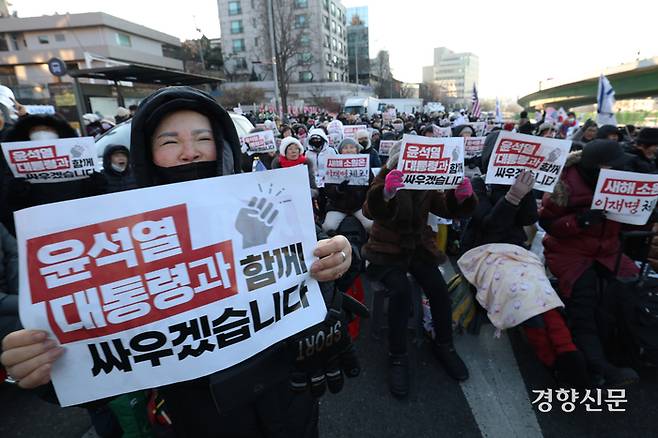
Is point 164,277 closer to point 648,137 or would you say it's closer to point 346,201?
point 346,201

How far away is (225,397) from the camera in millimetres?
1213

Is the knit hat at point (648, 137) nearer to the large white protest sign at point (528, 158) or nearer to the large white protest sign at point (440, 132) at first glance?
the large white protest sign at point (528, 158)

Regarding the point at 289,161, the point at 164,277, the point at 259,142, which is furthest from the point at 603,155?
the point at 259,142

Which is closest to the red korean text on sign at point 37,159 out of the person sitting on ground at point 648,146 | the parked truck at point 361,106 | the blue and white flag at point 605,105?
the person sitting on ground at point 648,146

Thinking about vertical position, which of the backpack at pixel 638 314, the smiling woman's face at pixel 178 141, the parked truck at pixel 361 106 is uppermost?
the parked truck at pixel 361 106

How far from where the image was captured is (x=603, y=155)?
2.81m

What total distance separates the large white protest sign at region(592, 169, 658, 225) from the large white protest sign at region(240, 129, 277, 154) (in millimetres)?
5823

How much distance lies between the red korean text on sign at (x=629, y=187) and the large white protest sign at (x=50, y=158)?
15.9 feet

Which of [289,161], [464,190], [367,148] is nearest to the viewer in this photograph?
[464,190]

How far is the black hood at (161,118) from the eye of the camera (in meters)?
1.32

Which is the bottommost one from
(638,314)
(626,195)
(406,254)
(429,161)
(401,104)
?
(638,314)

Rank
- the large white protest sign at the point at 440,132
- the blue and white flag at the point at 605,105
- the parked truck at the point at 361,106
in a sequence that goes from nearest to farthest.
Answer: the large white protest sign at the point at 440,132 → the blue and white flag at the point at 605,105 → the parked truck at the point at 361,106

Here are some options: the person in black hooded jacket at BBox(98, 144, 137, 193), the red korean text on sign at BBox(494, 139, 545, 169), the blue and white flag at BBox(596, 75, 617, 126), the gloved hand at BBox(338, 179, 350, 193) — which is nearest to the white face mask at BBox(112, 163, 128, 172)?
the person in black hooded jacket at BBox(98, 144, 137, 193)

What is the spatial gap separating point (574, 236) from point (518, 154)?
86 centimetres
